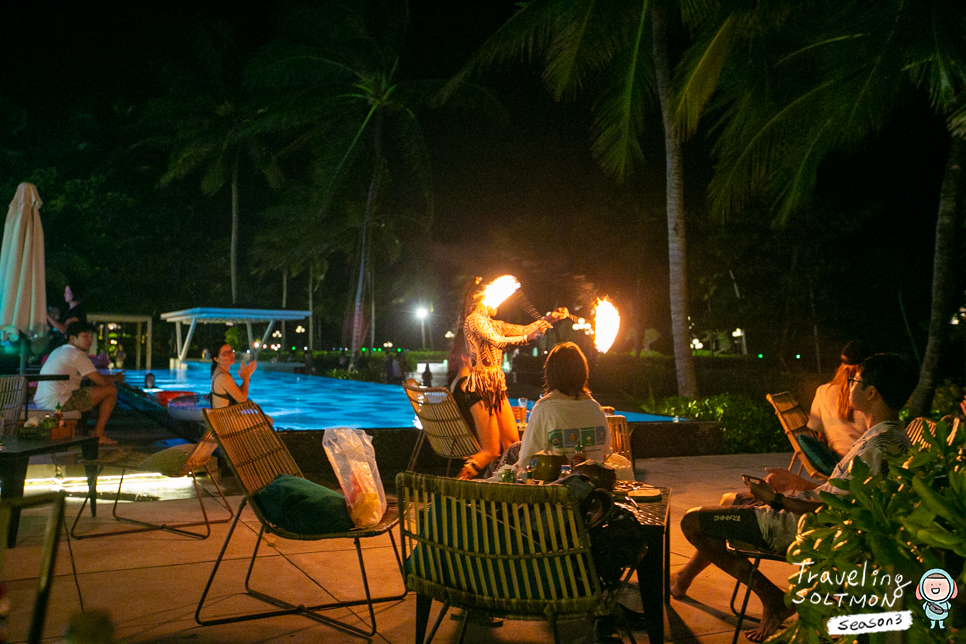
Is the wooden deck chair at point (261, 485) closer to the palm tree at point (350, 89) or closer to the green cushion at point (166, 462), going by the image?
the green cushion at point (166, 462)

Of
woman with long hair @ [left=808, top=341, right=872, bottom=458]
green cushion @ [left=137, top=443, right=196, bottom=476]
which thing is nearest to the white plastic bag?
green cushion @ [left=137, top=443, right=196, bottom=476]

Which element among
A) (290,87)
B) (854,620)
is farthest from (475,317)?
(290,87)

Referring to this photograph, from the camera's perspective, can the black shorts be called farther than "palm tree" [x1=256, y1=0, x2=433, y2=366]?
No

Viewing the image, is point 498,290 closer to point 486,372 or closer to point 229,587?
point 486,372

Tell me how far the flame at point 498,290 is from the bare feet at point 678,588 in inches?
112

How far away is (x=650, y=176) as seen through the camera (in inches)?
928

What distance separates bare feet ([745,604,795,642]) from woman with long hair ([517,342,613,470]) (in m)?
1.12

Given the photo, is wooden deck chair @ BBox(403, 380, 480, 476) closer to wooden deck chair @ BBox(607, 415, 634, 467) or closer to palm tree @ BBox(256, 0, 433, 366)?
wooden deck chair @ BBox(607, 415, 634, 467)

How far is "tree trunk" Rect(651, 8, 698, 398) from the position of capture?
36.3 feet

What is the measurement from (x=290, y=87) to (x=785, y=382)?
689 inches

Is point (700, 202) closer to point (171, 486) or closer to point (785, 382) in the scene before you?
point (785, 382)

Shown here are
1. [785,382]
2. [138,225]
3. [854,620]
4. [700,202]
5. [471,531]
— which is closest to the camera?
[854,620]

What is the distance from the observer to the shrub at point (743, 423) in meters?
9.83

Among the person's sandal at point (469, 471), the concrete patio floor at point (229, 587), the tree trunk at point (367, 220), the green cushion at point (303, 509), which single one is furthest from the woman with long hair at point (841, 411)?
the tree trunk at point (367, 220)
